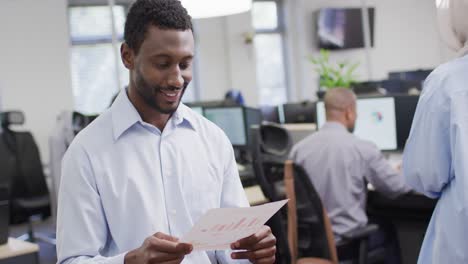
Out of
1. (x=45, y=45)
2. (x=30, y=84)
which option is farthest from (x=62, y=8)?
(x=30, y=84)

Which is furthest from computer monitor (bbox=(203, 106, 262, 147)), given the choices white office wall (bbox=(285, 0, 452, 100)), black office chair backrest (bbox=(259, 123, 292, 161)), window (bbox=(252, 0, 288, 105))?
white office wall (bbox=(285, 0, 452, 100))

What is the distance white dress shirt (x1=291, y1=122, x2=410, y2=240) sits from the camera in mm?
3193

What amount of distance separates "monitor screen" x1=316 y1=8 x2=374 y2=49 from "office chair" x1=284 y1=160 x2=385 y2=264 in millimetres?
7120

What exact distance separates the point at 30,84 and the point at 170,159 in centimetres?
621

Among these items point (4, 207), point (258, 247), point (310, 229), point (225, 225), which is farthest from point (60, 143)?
point (225, 225)

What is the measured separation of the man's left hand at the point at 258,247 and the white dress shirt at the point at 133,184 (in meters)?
0.10

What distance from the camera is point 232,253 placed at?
1.40 metres

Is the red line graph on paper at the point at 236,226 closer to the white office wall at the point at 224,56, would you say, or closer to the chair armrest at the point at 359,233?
the chair armrest at the point at 359,233

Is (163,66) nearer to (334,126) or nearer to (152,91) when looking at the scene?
(152,91)

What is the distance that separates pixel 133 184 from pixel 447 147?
0.91 meters

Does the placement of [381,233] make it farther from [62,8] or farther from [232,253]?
[62,8]

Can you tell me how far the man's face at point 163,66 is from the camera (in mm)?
1348

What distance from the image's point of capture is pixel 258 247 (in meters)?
1.36

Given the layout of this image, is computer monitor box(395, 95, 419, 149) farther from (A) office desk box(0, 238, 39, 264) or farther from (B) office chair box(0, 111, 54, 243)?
(B) office chair box(0, 111, 54, 243)
